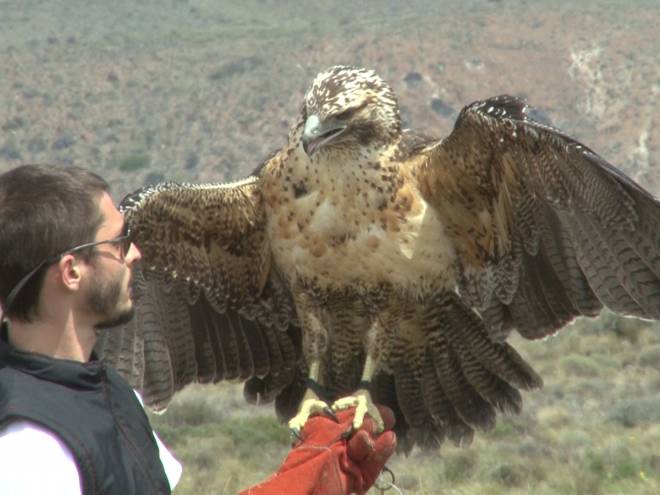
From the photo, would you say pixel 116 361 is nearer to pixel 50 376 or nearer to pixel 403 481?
pixel 50 376

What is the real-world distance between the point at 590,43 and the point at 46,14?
31976 mm

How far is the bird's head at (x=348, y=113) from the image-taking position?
5.82m

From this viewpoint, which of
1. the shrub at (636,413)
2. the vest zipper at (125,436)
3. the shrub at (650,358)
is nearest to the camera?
the vest zipper at (125,436)

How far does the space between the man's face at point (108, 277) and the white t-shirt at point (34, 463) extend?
451 mm

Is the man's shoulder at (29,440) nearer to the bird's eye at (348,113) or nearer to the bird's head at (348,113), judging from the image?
the bird's head at (348,113)

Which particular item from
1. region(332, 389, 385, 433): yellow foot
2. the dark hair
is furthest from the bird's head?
the dark hair

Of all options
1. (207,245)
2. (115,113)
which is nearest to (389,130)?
(207,245)

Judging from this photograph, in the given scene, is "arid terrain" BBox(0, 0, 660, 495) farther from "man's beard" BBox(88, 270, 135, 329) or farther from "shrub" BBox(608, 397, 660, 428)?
"man's beard" BBox(88, 270, 135, 329)

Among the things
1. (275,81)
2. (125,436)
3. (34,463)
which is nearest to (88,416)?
(125,436)

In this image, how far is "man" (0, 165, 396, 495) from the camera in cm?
315

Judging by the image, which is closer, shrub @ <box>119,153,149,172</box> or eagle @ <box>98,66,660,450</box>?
eagle @ <box>98,66,660,450</box>

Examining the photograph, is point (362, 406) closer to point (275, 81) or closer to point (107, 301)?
point (107, 301)

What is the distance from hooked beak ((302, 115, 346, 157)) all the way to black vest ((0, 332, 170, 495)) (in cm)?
239

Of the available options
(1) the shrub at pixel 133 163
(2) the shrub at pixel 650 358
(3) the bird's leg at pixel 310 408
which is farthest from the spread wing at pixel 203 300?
(1) the shrub at pixel 133 163
